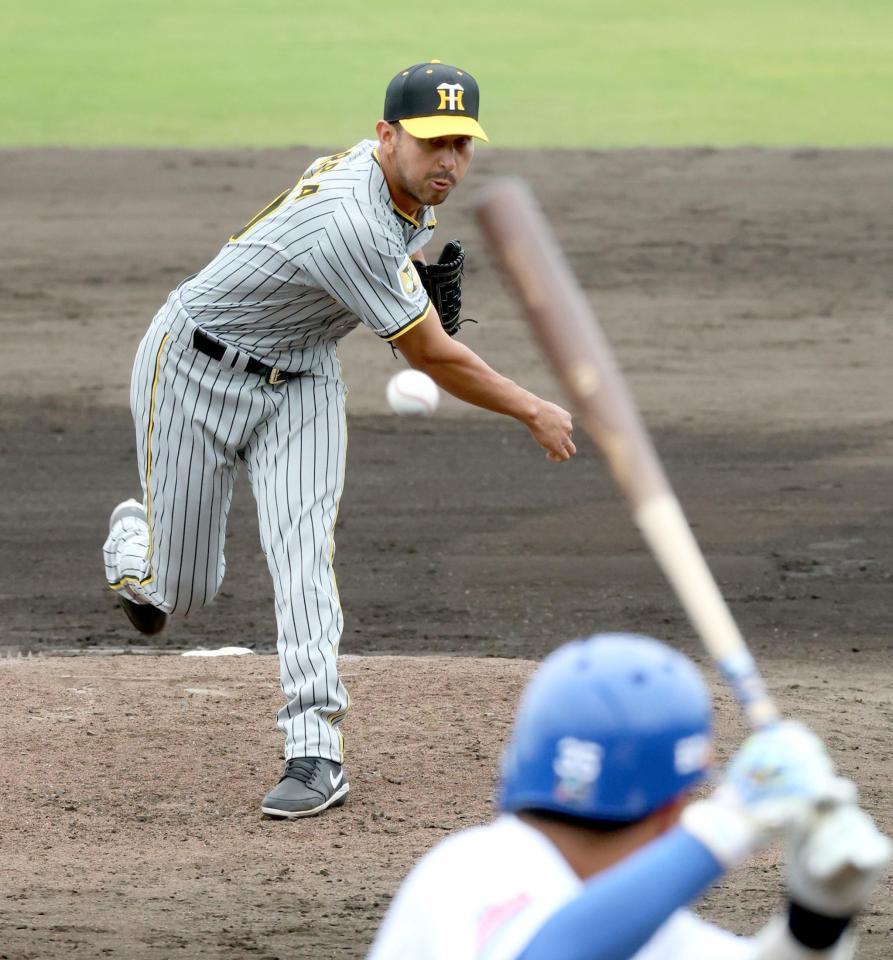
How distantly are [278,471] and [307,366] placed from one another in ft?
0.95

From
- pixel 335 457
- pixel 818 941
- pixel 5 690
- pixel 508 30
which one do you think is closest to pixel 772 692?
pixel 335 457

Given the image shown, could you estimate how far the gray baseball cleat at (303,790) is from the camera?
4715mm

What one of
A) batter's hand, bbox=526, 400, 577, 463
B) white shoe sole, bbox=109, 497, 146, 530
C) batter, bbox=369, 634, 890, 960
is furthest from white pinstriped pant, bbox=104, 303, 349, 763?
batter, bbox=369, 634, 890, 960

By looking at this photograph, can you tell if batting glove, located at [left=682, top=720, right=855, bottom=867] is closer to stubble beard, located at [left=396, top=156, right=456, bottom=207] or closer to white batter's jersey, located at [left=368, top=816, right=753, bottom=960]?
white batter's jersey, located at [left=368, top=816, right=753, bottom=960]

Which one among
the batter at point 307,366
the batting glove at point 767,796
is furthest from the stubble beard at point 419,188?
the batting glove at point 767,796

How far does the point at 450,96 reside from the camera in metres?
4.57

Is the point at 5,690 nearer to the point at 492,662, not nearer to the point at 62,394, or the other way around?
the point at 492,662

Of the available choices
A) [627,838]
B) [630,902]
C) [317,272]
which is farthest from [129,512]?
[630,902]

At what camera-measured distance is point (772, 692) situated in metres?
6.06

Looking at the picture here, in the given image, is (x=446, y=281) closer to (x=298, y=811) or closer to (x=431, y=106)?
(x=431, y=106)

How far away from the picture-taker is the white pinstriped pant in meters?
4.72

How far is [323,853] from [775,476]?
5.08 meters

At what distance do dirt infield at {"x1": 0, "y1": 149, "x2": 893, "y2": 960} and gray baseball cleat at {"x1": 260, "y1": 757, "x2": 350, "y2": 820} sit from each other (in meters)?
0.06

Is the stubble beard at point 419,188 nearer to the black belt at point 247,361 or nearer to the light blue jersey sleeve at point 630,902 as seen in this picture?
the black belt at point 247,361
